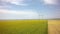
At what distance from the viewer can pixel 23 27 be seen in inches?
101

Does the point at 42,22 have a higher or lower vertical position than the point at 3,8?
lower

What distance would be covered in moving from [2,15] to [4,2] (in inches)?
6.2

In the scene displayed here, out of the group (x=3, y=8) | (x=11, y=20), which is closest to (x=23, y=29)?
(x=11, y=20)

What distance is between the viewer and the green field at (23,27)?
256 centimetres

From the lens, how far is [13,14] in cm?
258

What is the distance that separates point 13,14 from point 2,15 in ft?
0.43

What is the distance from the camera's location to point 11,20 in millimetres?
2576

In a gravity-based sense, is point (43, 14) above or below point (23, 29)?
above

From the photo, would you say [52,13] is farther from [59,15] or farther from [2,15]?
[2,15]

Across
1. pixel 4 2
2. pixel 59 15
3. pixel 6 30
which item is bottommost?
pixel 6 30

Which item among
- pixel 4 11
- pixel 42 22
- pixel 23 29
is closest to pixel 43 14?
pixel 42 22

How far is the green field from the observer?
2.56 m

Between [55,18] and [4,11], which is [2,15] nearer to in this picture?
[4,11]

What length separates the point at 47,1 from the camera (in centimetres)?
258
